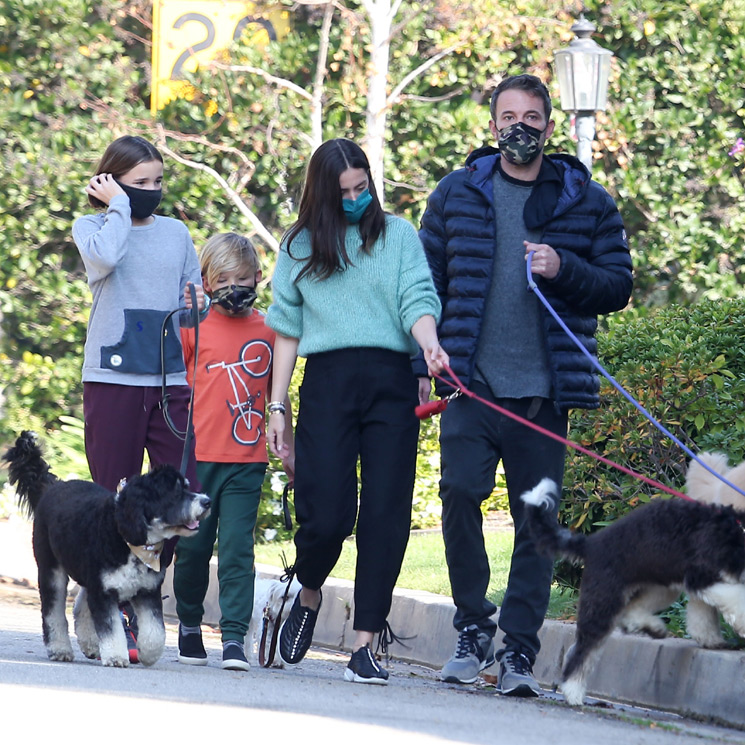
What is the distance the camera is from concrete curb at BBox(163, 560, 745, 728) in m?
5.11

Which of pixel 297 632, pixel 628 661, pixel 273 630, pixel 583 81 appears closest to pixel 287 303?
pixel 297 632

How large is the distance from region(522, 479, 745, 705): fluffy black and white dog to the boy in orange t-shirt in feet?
4.53

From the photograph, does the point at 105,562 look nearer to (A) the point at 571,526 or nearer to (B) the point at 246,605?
(B) the point at 246,605

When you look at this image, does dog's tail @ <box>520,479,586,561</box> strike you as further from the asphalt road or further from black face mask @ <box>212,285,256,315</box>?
black face mask @ <box>212,285,256,315</box>

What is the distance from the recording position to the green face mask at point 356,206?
5556 millimetres

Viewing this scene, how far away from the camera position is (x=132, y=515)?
5.45 metres

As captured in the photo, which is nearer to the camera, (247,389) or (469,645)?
(469,645)

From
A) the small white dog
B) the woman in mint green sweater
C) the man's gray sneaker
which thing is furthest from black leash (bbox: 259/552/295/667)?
the man's gray sneaker

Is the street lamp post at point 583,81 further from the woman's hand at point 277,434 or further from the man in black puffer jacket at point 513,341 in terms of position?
the woman's hand at point 277,434

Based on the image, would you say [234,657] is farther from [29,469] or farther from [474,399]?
[474,399]

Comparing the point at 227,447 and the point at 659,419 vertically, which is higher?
the point at 659,419

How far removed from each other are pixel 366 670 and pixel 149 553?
3.16 ft

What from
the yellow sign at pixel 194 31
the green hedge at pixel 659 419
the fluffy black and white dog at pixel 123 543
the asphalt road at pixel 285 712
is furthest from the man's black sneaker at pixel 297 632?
the yellow sign at pixel 194 31

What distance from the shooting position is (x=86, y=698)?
4.50 m
